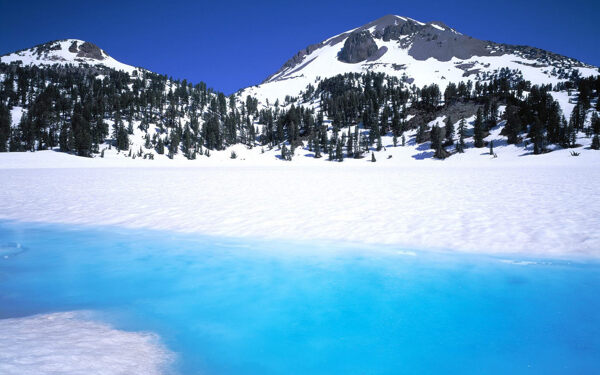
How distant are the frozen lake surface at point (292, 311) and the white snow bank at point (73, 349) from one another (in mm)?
21

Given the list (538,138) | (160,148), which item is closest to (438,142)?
(538,138)

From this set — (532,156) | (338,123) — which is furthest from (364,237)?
(338,123)

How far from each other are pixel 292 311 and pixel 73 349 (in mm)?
3087

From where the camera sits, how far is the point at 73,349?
3.70 m

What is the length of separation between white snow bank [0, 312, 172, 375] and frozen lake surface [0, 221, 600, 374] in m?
0.02

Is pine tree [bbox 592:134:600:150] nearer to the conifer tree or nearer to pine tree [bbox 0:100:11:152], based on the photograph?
the conifer tree

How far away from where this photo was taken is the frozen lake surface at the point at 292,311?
378 cm

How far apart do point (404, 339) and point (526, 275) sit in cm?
393

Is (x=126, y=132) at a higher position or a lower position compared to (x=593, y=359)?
higher

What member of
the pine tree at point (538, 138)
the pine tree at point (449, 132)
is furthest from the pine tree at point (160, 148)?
the pine tree at point (538, 138)

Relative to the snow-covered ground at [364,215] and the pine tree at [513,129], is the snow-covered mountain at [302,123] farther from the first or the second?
the snow-covered ground at [364,215]

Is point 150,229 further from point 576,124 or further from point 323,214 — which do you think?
point 576,124

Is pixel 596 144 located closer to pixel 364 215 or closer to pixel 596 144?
pixel 596 144

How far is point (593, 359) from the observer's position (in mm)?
3787
